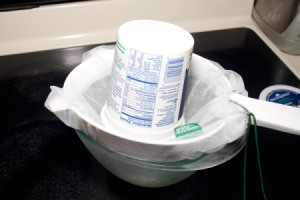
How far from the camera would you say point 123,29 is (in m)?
0.39

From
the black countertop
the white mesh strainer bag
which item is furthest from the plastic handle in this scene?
the black countertop

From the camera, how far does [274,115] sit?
40cm

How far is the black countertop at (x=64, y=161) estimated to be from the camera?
1.49 feet

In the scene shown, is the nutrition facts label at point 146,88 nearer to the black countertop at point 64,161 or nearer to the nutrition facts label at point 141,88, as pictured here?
the nutrition facts label at point 141,88

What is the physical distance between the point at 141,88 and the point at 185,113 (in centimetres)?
13

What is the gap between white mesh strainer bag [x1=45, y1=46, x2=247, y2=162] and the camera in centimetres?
36

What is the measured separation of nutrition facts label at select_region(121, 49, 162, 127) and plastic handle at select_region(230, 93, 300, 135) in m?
0.11

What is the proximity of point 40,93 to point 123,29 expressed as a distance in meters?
0.27

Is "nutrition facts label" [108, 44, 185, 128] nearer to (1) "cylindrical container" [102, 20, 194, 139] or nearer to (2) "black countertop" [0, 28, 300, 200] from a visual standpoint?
(1) "cylindrical container" [102, 20, 194, 139]

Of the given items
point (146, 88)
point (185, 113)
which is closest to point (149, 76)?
point (146, 88)

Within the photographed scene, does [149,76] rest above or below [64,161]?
above

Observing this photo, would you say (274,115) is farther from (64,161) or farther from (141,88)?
(64,161)

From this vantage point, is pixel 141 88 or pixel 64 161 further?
pixel 64 161

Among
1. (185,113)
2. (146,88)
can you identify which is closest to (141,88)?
(146,88)
